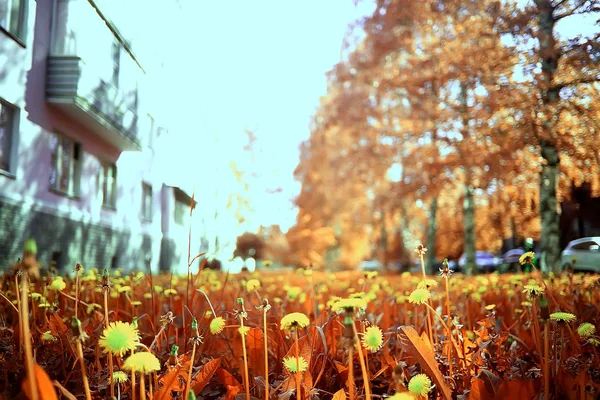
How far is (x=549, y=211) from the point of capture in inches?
106

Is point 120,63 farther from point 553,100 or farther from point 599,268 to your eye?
point 599,268

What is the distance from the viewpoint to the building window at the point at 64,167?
1723mm

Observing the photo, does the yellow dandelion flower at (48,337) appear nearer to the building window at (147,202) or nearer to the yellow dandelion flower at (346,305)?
the yellow dandelion flower at (346,305)

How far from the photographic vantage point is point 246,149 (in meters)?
19.8

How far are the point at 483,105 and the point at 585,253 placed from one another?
1.52 m

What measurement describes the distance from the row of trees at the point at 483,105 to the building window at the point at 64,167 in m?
1.00

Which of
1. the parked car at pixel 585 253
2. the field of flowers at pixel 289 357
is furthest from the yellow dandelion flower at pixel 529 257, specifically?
the parked car at pixel 585 253

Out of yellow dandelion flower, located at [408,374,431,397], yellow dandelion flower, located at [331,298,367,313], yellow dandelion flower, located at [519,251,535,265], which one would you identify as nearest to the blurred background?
yellow dandelion flower, located at [519,251,535,265]

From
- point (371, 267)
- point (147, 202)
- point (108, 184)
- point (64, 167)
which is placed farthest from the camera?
point (371, 267)

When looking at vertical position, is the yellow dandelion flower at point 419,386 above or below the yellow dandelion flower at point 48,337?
below

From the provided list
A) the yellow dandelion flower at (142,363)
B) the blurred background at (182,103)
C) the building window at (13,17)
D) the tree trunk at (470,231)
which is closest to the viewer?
the yellow dandelion flower at (142,363)

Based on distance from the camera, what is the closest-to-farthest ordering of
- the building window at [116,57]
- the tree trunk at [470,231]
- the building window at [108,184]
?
the building window at [116,57] → the building window at [108,184] → the tree trunk at [470,231]

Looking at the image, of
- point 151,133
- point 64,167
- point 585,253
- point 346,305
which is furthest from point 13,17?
point 585,253

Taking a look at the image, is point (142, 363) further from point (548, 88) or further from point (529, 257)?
point (548, 88)
